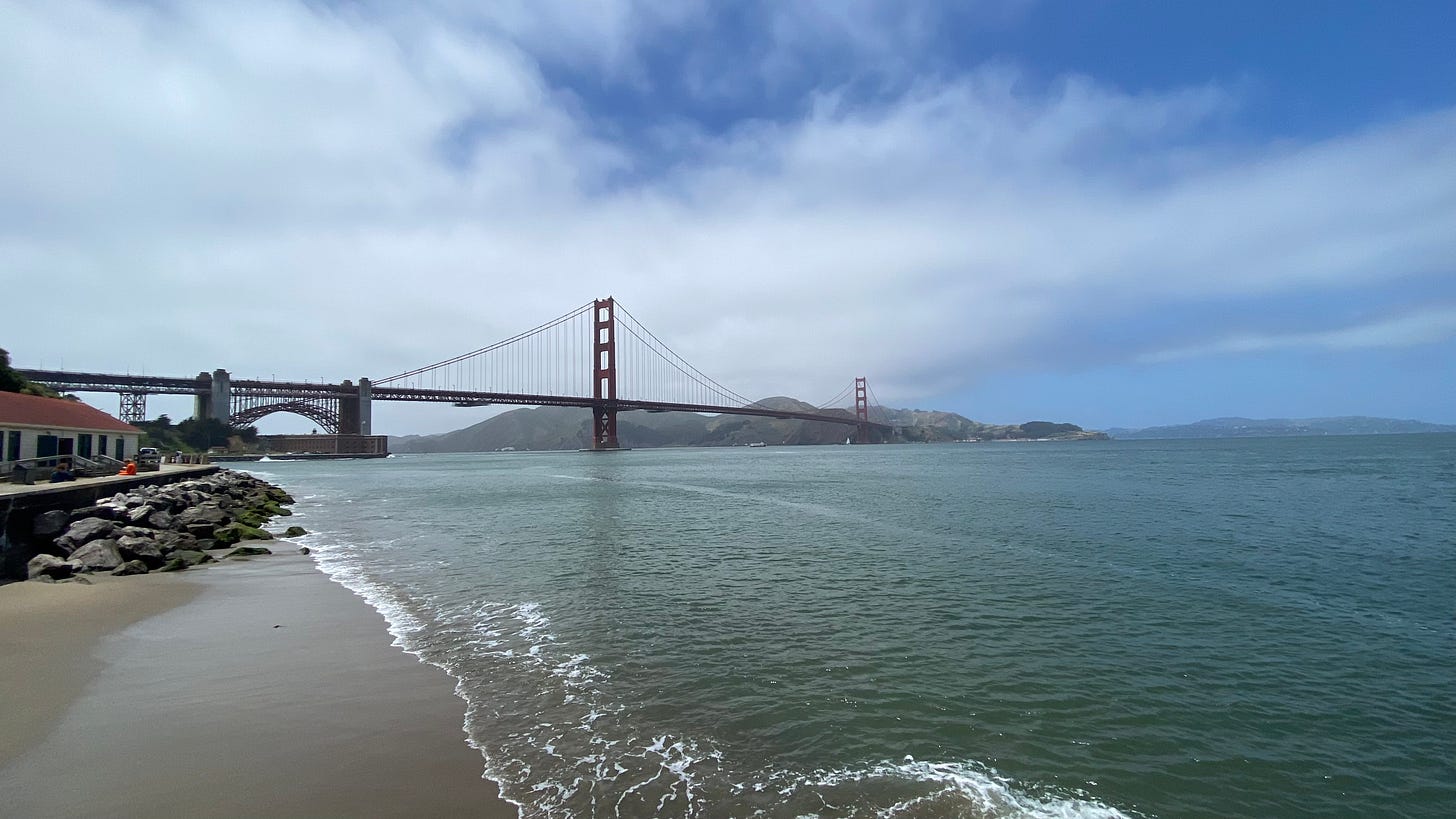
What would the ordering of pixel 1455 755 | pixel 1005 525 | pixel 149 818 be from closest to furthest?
1. pixel 149 818
2. pixel 1455 755
3. pixel 1005 525

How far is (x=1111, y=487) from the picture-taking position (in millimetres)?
27359

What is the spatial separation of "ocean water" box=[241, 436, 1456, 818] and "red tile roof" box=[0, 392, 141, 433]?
11.3 m

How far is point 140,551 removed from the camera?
11453 millimetres

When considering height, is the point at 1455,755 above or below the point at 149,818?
below

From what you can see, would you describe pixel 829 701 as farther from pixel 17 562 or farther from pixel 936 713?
pixel 17 562

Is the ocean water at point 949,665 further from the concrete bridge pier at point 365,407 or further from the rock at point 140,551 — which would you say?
the concrete bridge pier at point 365,407

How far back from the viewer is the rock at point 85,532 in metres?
11.4

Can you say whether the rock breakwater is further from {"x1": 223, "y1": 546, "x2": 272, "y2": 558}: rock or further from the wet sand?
the wet sand

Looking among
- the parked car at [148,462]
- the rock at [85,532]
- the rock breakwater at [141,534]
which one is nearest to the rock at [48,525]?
the rock breakwater at [141,534]

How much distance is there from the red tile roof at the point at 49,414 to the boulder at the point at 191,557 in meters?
10.1

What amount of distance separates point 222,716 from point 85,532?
9998mm

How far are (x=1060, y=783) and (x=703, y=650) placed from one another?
358cm

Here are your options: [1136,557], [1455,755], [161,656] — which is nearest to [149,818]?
[161,656]

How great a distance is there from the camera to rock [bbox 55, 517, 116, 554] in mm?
11352
